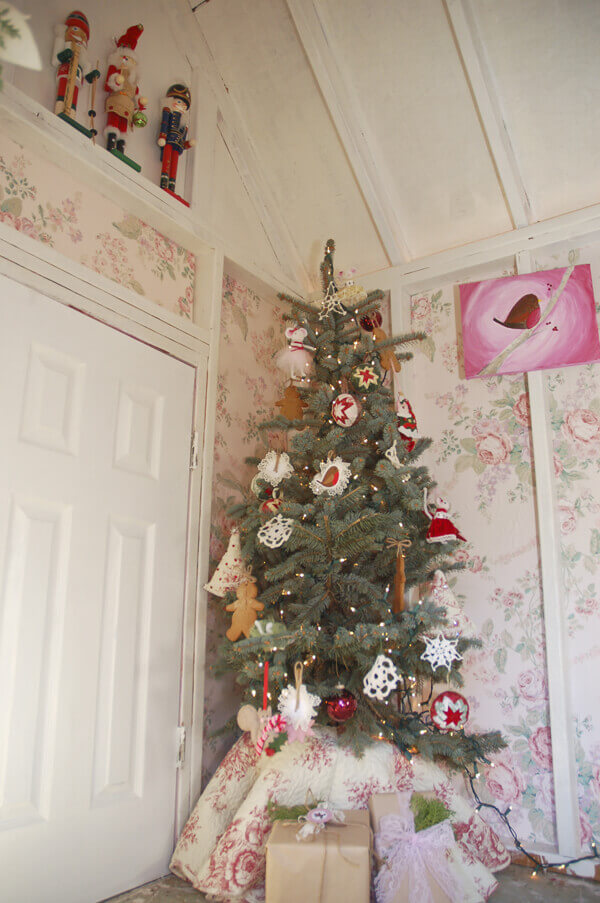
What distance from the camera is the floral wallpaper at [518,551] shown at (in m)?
2.04

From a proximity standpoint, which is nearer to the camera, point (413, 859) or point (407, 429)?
point (413, 859)

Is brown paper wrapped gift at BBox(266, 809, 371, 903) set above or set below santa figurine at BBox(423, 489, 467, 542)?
below

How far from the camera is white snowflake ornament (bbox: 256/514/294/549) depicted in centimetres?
185

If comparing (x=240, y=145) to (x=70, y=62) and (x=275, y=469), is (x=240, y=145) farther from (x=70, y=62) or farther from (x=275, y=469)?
(x=275, y=469)

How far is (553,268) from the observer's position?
2402mm

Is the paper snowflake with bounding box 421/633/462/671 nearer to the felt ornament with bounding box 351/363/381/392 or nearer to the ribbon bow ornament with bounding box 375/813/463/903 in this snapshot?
the ribbon bow ornament with bounding box 375/813/463/903

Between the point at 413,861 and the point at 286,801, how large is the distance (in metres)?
0.36

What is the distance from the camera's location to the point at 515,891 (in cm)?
172

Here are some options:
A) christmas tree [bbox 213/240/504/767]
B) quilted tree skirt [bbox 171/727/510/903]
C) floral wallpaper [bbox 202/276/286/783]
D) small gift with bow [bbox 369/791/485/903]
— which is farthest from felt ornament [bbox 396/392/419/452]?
small gift with bow [bbox 369/791/485/903]

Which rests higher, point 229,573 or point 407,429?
point 407,429

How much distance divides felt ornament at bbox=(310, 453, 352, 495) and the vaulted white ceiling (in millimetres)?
1160

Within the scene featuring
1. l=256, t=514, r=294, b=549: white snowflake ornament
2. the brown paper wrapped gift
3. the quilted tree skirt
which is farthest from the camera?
l=256, t=514, r=294, b=549: white snowflake ornament

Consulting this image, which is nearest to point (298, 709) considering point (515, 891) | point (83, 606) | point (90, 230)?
point (83, 606)

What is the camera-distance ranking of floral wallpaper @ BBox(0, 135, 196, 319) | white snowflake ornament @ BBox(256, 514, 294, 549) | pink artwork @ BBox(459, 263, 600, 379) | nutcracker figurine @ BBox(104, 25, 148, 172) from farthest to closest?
pink artwork @ BBox(459, 263, 600, 379), nutcracker figurine @ BBox(104, 25, 148, 172), white snowflake ornament @ BBox(256, 514, 294, 549), floral wallpaper @ BBox(0, 135, 196, 319)
